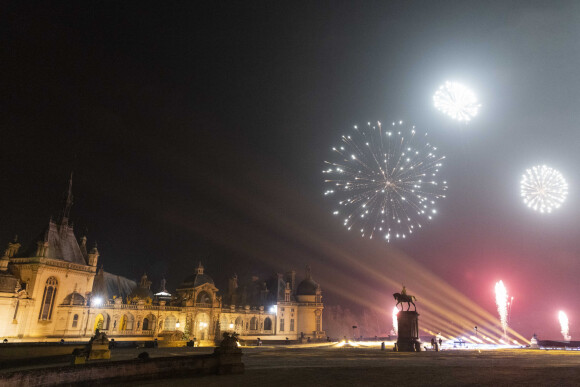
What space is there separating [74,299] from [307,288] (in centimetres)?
5132

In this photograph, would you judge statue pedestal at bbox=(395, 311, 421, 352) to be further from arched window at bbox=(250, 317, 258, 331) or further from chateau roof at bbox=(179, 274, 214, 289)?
arched window at bbox=(250, 317, 258, 331)

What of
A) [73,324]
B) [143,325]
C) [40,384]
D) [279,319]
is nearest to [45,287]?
[73,324]

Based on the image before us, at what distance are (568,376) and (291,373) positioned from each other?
10.4 meters

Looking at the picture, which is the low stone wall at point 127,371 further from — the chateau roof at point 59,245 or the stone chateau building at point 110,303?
the chateau roof at point 59,245

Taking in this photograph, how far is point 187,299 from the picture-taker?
7588 cm

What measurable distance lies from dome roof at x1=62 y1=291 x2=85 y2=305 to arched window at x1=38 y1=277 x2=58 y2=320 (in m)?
1.83

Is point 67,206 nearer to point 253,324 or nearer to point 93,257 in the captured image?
point 93,257

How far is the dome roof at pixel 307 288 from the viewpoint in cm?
9506

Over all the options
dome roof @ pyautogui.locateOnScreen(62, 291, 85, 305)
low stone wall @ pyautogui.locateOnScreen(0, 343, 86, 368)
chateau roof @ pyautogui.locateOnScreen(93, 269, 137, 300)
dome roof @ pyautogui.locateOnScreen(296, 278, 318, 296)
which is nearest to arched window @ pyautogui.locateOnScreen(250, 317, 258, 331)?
dome roof @ pyautogui.locateOnScreen(296, 278, 318, 296)

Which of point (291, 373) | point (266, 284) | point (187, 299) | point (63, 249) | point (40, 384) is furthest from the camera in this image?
point (266, 284)

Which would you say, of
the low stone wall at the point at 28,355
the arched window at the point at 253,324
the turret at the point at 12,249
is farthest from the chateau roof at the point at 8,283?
the arched window at the point at 253,324

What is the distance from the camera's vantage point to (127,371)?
1504 cm

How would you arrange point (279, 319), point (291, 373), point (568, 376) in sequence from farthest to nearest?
point (279, 319) < point (291, 373) < point (568, 376)

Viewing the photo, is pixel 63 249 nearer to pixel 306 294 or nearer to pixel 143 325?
pixel 143 325
